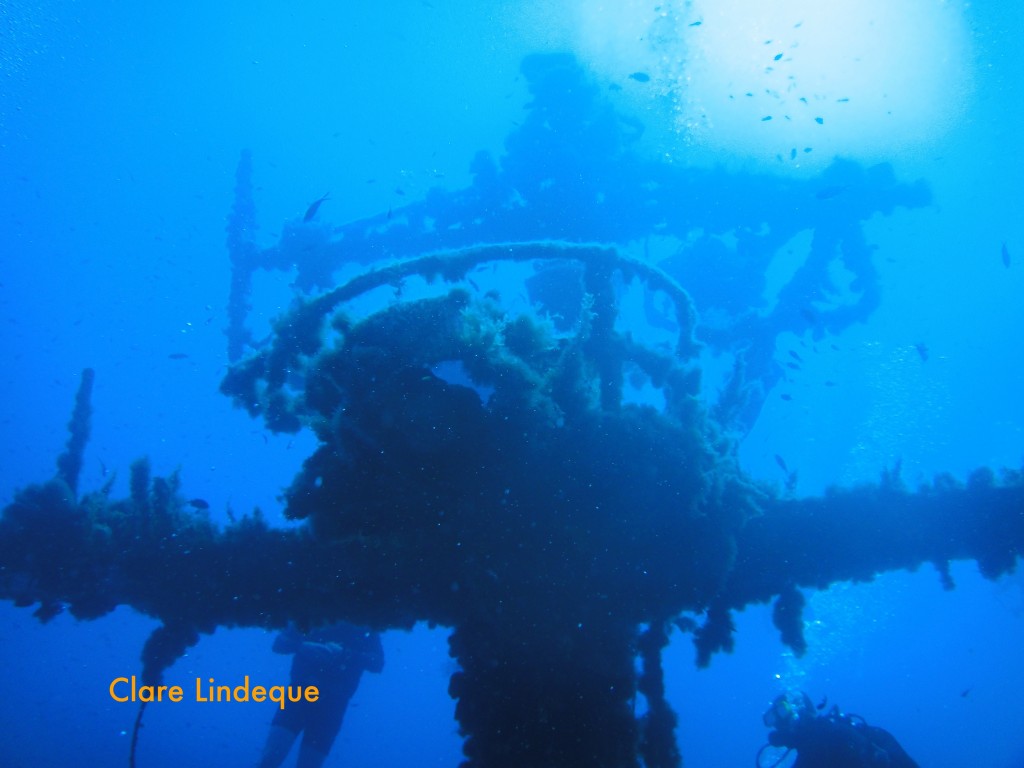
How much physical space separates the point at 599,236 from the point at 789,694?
992 cm

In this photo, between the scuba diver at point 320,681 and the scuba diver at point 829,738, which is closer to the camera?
the scuba diver at point 829,738

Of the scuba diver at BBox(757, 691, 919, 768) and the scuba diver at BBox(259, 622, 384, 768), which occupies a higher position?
the scuba diver at BBox(259, 622, 384, 768)

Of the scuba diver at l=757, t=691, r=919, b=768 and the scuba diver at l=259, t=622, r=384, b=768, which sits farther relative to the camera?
the scuba diver at l=259, t=622, r=384, b=768

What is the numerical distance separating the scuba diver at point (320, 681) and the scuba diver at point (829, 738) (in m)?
7.58

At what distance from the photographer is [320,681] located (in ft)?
33.2

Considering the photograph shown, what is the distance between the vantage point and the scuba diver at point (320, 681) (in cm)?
1008

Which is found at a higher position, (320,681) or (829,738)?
(320,681)

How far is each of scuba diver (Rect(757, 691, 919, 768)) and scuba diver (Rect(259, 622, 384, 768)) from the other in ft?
24.9

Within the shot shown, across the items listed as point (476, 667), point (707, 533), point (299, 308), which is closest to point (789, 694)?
point (707, 533)

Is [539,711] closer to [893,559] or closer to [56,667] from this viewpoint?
[893,559]

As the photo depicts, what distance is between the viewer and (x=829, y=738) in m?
9.54

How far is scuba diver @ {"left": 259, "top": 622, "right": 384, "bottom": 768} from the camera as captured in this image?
33.1ft

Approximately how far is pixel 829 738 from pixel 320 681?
8.95 m

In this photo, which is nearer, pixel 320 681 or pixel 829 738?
pixel 829 738
